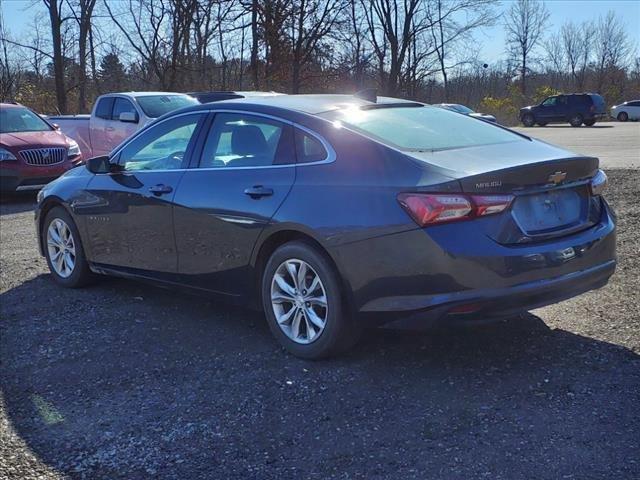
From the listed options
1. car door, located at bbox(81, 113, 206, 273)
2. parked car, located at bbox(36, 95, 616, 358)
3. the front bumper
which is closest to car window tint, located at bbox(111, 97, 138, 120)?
the front bumper

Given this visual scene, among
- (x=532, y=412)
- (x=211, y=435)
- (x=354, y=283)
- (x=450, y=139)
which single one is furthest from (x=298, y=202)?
(x=532, y=412)

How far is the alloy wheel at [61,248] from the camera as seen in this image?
594 cm

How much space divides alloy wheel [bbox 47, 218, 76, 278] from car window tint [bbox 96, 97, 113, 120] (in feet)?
25.4

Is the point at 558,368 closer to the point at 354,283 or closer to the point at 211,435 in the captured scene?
the point at 354,283

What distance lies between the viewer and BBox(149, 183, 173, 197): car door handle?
4859 millimetres

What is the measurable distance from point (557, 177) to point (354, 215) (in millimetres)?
1176

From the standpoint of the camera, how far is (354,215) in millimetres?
3734

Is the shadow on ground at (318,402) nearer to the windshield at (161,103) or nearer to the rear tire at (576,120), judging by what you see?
the windshield at (161,103)

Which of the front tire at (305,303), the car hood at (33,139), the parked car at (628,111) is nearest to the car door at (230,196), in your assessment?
the front tire at (305,303)

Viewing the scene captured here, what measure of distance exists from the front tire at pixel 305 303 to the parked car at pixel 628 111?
147ft

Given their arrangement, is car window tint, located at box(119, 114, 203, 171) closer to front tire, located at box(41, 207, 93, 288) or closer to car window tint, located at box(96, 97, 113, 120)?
front tire, located at box(41, 207, 93, 288)

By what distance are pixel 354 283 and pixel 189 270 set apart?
→ 151cm

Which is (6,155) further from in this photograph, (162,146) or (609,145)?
(609,145)

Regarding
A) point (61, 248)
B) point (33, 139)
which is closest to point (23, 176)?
point (33, 139)
